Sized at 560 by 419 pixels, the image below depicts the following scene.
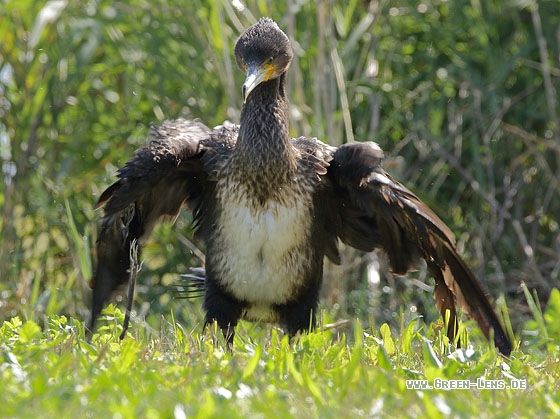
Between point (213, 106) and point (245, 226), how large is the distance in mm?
1997

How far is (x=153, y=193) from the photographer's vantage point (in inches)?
194

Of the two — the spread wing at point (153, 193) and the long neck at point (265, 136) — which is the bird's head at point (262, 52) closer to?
the long neck at point (265, 136)

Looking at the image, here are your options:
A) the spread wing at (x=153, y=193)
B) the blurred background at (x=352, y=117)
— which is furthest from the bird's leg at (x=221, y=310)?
the blurred background at (x=352, y=117)

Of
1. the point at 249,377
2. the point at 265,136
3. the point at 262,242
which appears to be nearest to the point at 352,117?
the point at 265,136

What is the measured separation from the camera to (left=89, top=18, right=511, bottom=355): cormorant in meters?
4.58

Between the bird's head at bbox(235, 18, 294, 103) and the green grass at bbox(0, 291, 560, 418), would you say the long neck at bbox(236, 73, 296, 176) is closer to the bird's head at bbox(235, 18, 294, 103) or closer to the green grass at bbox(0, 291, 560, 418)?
the bird's head at bbox(235, 18, 294, 103)

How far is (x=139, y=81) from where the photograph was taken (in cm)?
669

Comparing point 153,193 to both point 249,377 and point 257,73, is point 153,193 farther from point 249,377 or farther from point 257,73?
point 249,377

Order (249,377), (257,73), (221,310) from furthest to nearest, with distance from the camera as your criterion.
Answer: (221,310), (257,73), (249,377)

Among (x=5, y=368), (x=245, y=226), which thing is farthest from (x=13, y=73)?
(x=5, y=368)

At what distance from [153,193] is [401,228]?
123cm

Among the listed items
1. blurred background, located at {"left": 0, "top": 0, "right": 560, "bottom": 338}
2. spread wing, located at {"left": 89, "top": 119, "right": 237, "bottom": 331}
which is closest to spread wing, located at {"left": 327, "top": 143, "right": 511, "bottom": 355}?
spread wing, located at {"left": 89, "top": 119, "right": 237, "bottom": 331}

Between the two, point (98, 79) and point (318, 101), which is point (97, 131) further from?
point (318, 101)

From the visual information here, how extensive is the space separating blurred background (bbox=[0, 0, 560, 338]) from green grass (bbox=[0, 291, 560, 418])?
7.96ft
